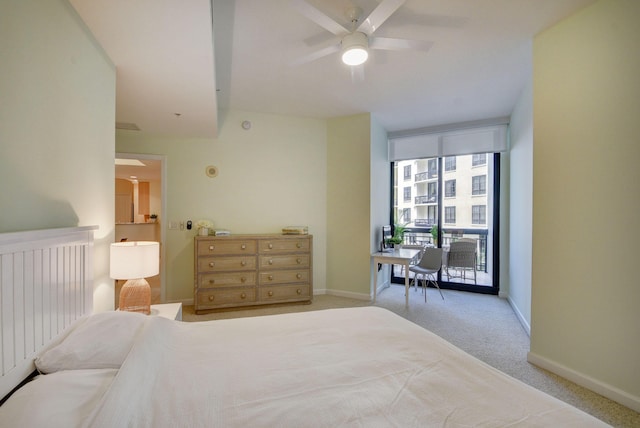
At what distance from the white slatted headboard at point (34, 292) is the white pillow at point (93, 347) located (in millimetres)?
71

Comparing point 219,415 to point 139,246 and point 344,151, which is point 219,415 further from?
point 344,151

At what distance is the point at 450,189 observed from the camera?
478cm

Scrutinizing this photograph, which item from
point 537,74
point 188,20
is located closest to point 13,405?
point 188,20

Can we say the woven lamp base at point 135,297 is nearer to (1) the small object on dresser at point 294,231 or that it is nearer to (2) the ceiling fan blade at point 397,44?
(1) the small object on dresser at point 294,231

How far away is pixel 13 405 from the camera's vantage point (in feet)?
2.67

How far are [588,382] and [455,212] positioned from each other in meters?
3.08

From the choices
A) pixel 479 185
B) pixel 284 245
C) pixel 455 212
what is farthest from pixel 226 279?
pixel 479 185

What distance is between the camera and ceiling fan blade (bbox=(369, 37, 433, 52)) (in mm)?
1980

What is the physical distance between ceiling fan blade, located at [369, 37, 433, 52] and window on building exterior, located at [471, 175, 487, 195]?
317 centimetres

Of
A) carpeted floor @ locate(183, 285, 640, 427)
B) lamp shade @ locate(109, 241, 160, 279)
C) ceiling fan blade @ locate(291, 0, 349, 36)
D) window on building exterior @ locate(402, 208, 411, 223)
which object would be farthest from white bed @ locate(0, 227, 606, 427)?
window on building exterior @ locate(402, 208, 411, 223)

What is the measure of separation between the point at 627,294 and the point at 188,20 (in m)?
3.26

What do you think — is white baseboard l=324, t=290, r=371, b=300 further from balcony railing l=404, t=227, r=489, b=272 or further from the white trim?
balcony railing l=404, t=227, r=489, b=272

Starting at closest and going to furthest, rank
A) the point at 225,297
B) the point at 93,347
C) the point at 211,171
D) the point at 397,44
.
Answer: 1. the point at 93,347
2. the point at 397,44
3. the point at 225,297
4. the point at 211,171

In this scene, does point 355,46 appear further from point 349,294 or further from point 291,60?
point 349,294
